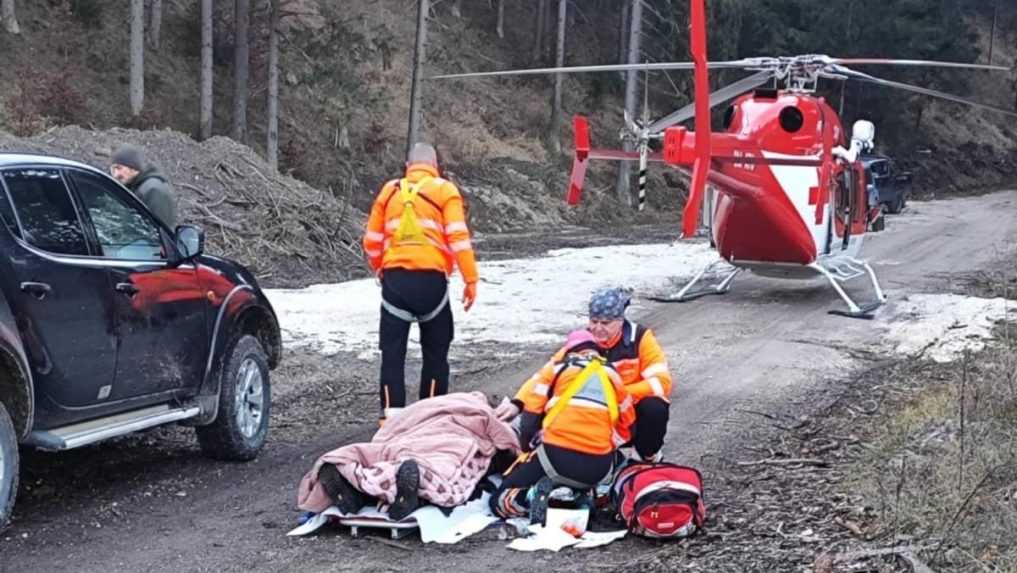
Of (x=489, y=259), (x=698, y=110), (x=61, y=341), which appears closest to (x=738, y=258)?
(x=698, y=110)

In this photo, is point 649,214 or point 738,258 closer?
point 738,258

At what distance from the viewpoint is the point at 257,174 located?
2056 cm

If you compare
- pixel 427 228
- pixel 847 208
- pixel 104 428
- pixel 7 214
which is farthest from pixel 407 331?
pixel 847 208

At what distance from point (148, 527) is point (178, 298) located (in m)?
1.54

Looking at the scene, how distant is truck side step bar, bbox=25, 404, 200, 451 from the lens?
6281 mm

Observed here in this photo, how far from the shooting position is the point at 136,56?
29.9 meters

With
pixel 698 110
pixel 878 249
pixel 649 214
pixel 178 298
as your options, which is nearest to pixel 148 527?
pixel 178 298

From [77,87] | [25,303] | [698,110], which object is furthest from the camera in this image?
[77,87]

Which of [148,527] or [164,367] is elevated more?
[164,367]

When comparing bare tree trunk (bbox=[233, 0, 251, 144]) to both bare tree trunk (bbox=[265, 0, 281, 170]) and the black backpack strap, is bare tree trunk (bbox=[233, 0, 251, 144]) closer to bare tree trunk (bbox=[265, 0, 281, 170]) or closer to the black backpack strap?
bare tree trunk (bbox=[265, 0, 281, 170])

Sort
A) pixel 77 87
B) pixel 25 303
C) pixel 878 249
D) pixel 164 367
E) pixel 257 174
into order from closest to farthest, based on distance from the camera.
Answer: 1. pixel 25 303
2. pixel 164 367
3. pixel 257 174
4. pixel 878 249
5. pixel 77 87

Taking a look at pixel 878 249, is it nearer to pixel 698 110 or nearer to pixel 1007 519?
pixel 698 110

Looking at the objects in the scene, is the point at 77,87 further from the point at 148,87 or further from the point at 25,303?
the point at 25,303

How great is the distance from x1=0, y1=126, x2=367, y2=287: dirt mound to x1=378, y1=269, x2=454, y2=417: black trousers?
855cm
